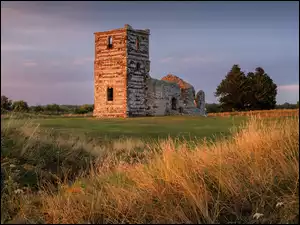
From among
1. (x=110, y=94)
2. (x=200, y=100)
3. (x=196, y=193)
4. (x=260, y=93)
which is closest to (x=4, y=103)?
(x=110, y=94)

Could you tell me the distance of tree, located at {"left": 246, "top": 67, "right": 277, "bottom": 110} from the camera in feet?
154

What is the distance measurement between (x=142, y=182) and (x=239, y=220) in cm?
184

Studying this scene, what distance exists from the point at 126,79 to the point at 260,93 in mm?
21815

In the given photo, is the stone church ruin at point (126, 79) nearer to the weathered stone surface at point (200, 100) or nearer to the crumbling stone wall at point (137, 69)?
the crumbling stone wall at point (137, 69)

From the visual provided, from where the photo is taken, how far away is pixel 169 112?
112 ft

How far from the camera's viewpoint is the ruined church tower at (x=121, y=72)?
1218 inches

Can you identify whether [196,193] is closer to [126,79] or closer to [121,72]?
[126,79]

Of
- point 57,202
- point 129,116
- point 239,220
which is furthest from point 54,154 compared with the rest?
point 129,116

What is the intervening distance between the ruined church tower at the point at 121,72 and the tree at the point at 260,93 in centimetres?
1890

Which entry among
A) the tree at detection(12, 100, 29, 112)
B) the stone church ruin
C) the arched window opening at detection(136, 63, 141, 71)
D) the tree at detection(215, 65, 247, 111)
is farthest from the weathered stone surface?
the tree at detection(12, 100, 29, 112)

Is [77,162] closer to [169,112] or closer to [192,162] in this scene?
[192,162]

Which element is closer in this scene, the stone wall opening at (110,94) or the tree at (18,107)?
the tree at (18,107)

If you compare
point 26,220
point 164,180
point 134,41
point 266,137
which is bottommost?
point 26,220

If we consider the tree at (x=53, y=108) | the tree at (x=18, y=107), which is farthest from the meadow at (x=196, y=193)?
the tree at (x=53, y=108)
